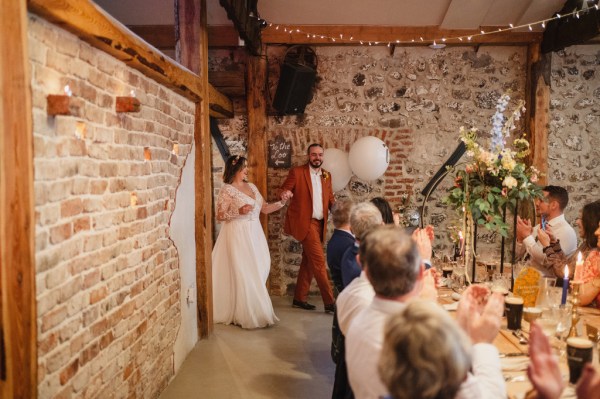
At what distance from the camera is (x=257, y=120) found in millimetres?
6406

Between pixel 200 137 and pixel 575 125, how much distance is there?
14.6ft

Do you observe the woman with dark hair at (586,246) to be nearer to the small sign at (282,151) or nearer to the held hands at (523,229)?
the held hands at (523,229)

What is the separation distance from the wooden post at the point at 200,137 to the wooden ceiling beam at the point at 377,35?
5.12ft

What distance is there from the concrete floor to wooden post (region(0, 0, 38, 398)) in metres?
1.93

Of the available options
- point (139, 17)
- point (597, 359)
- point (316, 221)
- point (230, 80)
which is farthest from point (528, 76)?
point (597, 359)

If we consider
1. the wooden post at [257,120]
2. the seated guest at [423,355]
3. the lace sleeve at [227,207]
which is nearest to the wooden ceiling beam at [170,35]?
the wooden post at [257,120]

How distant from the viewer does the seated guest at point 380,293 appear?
1.72 metres

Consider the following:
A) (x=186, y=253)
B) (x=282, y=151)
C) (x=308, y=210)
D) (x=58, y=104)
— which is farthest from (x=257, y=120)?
(x=58, y=104)

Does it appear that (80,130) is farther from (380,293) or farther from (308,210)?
(308,210)

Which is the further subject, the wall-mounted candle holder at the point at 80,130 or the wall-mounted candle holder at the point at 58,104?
the wall-mounted candle holder at the point at 80,130

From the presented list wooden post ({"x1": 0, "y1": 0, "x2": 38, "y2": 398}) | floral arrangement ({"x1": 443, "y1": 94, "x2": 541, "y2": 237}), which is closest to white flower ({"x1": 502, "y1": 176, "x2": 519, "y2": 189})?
floral arrangement ({"x1": 443, "y1": 94, "x2": 541, "y2": 237})

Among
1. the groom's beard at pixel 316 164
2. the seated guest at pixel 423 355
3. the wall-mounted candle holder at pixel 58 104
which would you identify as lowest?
the seated guest at pixel 423 355

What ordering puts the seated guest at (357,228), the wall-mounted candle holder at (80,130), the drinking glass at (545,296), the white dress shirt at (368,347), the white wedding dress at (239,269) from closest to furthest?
the white dress shirt at (368,347)
the wall-mounted candle holder at (80,130)
the drinking glass at (545,296)
the seated guest at (357,228)
the white wedding dress at (239,269)

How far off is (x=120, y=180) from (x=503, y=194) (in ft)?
7.25
